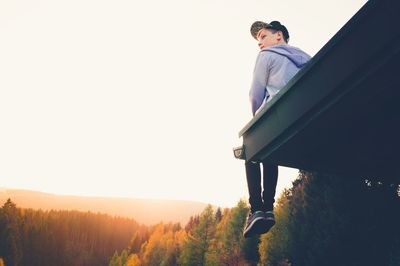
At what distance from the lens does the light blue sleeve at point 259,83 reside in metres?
2.59

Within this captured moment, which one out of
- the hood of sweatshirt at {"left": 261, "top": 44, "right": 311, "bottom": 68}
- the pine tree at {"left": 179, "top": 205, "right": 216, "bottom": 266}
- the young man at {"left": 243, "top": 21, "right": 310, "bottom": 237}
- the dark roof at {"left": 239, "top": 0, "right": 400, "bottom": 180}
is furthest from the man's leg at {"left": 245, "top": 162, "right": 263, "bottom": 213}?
the pine tree at {"left": 179, "top": 205, "right": 216, "bottom": 266}

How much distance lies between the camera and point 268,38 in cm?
311

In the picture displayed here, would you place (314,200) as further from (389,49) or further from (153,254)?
(153,254)

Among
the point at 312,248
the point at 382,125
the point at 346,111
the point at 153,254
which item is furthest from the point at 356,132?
the point at 153,254

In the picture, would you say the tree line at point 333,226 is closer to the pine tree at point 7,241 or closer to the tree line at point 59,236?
the pine tree at point 7,241

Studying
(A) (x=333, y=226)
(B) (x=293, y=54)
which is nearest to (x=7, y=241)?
(A) (x=333, y=226)

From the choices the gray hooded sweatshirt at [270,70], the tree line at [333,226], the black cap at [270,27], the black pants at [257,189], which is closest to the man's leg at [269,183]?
the black pants at [257,189]

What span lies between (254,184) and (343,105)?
1275mm

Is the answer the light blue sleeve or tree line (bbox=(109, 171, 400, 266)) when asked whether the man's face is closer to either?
the light blue sleeve

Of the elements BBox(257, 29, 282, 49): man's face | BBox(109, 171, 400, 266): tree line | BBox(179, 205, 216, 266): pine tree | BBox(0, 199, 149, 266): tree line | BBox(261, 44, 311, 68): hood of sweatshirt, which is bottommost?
BBox(0, 199, 149, 266): tree line

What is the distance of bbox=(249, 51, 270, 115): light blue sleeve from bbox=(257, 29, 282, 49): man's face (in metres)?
0.47

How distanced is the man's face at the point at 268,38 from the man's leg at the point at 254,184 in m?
1.27

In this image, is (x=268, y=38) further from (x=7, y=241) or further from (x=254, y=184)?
(x=7, y=241)

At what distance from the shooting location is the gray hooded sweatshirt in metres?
2.56
